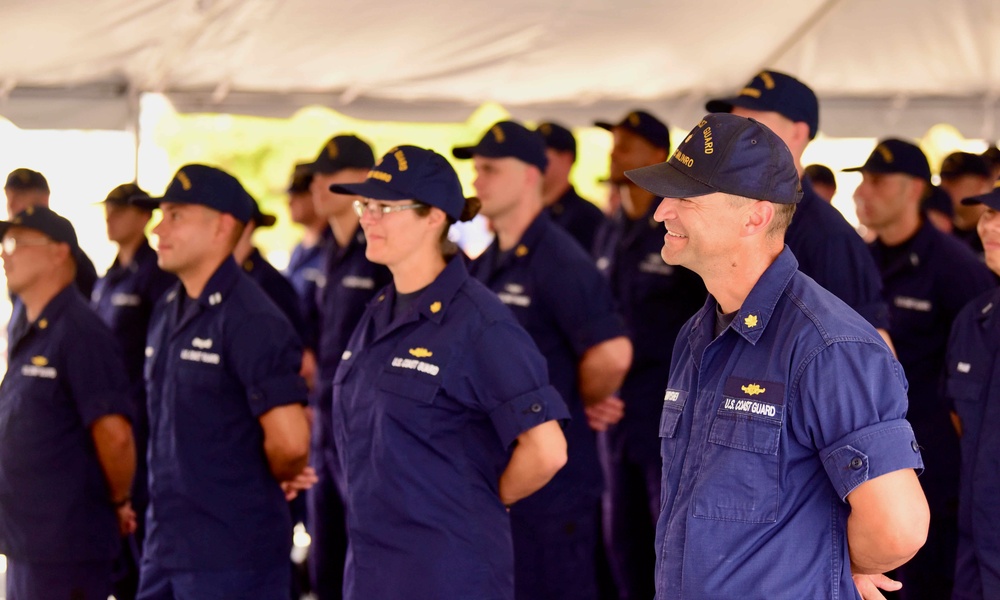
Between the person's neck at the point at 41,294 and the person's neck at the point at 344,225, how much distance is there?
1.43 metres

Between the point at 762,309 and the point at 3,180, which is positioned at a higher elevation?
the point at 762,309

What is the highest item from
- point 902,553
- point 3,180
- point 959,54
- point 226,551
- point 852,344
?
point 959,54

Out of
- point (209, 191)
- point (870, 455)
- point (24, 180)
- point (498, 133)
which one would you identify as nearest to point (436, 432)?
point (870, 455)

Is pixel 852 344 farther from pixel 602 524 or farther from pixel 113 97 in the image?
pixel 113 97

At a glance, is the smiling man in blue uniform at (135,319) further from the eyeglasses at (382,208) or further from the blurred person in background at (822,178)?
the blurred person in background at (822,178)

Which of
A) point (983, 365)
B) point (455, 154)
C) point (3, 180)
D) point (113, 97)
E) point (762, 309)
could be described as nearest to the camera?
point (762, 309)

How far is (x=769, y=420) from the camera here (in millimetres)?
1928

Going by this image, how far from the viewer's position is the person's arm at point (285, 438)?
3.45 metres

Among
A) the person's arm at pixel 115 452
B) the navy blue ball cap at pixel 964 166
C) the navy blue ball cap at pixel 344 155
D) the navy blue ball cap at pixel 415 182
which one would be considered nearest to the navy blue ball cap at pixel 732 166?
the navy blue ball cap at pixel 415 182

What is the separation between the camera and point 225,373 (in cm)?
348

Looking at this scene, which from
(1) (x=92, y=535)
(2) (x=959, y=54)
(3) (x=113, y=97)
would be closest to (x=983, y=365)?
(1) (x=92, y=535)

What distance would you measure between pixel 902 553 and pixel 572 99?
541 centimetres

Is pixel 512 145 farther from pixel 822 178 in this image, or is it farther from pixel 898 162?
pixel 822 178

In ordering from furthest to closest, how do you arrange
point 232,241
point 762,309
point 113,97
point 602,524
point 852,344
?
point 113,97 < point 602,524 < point 232,241 < point 762,309 < point 852,344
